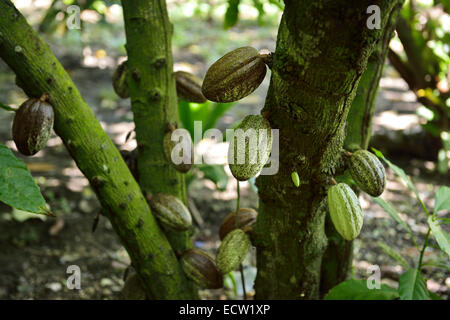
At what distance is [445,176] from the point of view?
230 centimetres

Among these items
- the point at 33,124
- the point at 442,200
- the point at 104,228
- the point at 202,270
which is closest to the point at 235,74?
the point at 33,124

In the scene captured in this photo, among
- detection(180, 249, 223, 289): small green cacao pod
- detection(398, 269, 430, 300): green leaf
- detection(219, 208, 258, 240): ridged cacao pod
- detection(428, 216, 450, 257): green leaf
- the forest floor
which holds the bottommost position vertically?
the forest floor

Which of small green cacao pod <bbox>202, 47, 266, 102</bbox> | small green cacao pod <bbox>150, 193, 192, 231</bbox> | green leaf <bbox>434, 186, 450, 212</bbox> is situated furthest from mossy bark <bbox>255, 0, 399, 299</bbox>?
green leaf <bbox>434, 186, 450, 212</bbox>

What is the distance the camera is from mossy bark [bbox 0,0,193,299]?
0.85m

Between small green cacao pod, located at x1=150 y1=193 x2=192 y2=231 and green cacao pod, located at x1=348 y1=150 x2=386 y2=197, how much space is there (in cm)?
43

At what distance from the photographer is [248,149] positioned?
2.48 feet

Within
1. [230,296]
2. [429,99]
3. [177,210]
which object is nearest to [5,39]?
[177,210]

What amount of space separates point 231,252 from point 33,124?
501 millimetres

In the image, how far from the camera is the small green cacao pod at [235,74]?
0.76 m

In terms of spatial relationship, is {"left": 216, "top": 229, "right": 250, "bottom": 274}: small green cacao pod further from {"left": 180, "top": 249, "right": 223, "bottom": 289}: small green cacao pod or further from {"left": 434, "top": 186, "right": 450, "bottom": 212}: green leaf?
{"left": 434, "top": 186, "right": 450, "bottom": 212}: green leaf

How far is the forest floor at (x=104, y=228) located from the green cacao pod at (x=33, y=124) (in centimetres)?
74

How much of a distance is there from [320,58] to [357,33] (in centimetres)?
7

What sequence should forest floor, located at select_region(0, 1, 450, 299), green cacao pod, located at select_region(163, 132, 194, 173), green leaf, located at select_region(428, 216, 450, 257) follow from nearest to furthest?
green leaf, located at select_region(428, 216, 450, 257) < green cacao pod, located at select_region(163, 132, 194, 173) < forest floor, located at select_region(0, 1, 450, 299)

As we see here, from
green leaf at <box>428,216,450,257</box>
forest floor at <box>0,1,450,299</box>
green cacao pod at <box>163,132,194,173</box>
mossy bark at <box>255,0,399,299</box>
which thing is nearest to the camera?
mossy bark at <box>255,0,399,299</box>
